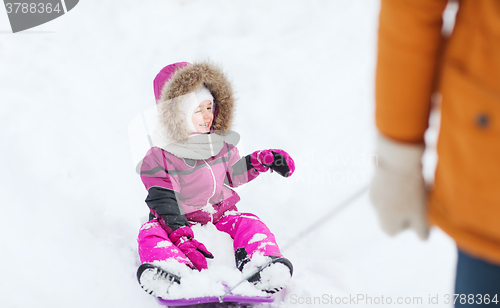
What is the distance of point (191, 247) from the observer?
128 cm

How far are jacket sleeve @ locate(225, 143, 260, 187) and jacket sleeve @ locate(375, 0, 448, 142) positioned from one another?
104 cm

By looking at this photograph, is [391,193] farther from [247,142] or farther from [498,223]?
[247,142]

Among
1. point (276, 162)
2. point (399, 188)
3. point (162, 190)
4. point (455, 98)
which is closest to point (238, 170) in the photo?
point (276, 162)

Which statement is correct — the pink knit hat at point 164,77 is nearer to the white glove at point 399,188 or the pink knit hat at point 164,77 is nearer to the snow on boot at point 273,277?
the snow on boot at point 273,277

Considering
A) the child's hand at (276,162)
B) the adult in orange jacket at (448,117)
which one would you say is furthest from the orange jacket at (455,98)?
the child's hand at (276,162)

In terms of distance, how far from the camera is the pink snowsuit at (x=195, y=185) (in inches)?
51.7

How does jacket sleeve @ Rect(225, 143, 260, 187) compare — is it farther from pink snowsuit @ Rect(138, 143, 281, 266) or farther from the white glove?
the white glove

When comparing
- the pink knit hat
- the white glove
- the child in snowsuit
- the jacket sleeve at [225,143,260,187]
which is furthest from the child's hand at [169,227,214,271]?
the white glove

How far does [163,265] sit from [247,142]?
1131 mm

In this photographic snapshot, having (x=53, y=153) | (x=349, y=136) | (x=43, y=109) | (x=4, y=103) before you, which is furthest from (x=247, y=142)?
(x=4, y=103)

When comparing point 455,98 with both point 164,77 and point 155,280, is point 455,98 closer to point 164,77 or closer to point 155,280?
point 155,280

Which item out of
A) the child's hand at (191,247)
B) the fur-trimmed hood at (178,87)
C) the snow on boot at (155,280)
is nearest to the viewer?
the snow on boot at (155,280)

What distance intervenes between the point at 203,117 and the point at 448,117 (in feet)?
3.56

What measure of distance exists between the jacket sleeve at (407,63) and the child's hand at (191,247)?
898 millimetres
